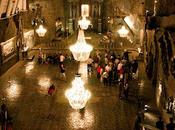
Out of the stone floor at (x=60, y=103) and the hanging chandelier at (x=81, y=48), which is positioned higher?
the hanging chandelier at (x=81, y=48)

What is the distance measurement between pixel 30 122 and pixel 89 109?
135 inches

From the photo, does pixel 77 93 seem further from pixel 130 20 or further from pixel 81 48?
pixel 130 20

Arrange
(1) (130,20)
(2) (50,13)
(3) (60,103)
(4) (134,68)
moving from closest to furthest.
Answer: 1. (3) (60,103)
2. (4) (134,68)
3. (1) (130,20)
4. (2) (50,13)

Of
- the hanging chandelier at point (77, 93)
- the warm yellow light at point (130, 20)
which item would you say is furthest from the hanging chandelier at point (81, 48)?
the warm yellow light at point (130, 20)

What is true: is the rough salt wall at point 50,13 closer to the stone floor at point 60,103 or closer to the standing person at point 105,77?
the stone floor at point 60,103

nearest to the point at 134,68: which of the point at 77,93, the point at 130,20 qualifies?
the point at 77,93

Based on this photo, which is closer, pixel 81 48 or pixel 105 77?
pixel 81 48

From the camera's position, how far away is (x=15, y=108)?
61.8ft

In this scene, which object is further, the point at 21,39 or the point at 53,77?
the point at 21,39

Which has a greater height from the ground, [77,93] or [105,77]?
[77,93]

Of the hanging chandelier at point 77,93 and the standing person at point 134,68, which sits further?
the standing person at point 134,68

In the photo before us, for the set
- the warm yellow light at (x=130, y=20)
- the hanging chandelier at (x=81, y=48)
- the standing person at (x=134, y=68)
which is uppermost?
the warm yellow light at (x=130, y=20)

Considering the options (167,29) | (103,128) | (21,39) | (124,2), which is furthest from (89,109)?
(124,2)

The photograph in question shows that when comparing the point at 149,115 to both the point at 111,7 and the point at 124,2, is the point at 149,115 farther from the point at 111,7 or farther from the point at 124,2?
the point at 111,7
